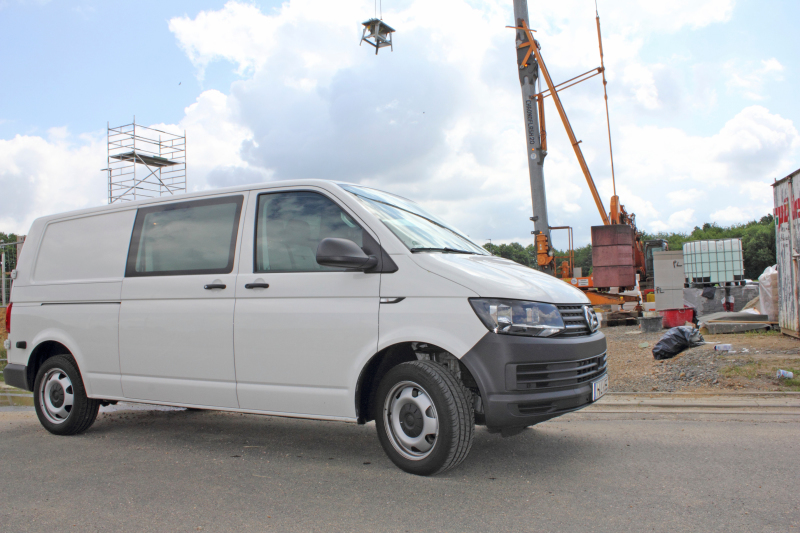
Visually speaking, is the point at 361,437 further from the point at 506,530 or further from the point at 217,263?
the point at 506,530

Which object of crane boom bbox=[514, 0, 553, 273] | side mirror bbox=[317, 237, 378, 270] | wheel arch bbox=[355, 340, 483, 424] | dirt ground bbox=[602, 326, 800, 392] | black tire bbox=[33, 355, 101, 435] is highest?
crane boom bbox=[514, 0, 553, 273]

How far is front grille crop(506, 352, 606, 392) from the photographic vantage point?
348cm

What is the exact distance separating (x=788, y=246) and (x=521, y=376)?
9.82 meters

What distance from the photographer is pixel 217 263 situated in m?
4.51

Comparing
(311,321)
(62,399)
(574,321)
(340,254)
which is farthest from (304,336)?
(62,399)

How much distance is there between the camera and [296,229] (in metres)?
4.29

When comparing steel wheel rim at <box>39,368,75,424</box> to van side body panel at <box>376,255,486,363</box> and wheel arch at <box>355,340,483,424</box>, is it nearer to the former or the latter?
wheel arch at <box>355,340,483,424</box>

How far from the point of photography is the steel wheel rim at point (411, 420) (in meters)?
3.63

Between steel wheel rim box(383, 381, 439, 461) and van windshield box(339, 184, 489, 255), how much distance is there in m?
0.92

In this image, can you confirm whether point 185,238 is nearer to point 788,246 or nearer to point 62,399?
point 62,399

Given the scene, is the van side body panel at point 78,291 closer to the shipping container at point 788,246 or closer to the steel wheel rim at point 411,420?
the steel wheel rim at point 411,420

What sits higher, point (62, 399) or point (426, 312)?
point (426, 312)

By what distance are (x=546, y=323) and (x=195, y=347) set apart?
8.48 feet

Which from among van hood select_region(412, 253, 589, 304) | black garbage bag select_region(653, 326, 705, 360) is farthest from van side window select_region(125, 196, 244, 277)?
black garbage bag select_region(653, 326, 705, 360)
